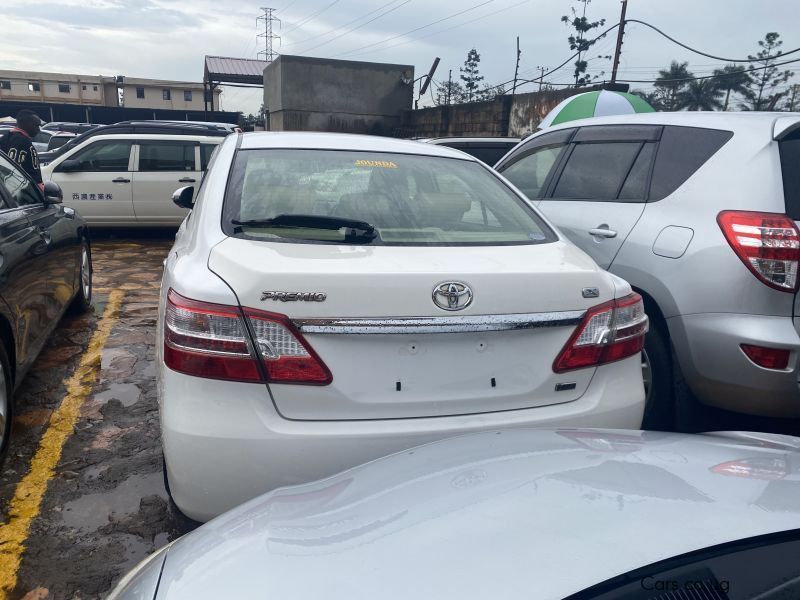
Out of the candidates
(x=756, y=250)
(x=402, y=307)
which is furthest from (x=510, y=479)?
(x=756, y=250)

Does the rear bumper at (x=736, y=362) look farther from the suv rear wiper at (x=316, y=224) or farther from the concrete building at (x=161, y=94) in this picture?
the concrete building at (x=161, y=94)

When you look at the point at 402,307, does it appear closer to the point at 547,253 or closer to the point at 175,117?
the point at 547,253

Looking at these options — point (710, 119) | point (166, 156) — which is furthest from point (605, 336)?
point (166, 156)

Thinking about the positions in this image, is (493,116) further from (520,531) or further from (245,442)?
(520,531)

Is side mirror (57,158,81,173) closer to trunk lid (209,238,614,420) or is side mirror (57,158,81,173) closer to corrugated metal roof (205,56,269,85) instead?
trunk lid (209,238,614,420)

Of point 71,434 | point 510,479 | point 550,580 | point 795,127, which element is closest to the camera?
point 550,580

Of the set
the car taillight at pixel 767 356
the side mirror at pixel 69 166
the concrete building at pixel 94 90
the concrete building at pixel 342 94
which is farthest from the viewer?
the concrete building at pixel 94 90

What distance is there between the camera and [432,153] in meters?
3.36

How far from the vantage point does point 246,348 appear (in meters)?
1.97

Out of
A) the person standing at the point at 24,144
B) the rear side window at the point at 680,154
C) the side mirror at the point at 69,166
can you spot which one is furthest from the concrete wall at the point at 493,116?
the person standing at the point at 24,144

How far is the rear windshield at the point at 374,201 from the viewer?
2.46 metres

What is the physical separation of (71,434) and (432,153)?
2.47m

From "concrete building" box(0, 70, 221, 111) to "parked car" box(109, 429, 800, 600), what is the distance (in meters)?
73.6

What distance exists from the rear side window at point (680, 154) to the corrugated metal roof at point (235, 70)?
1127 inches
